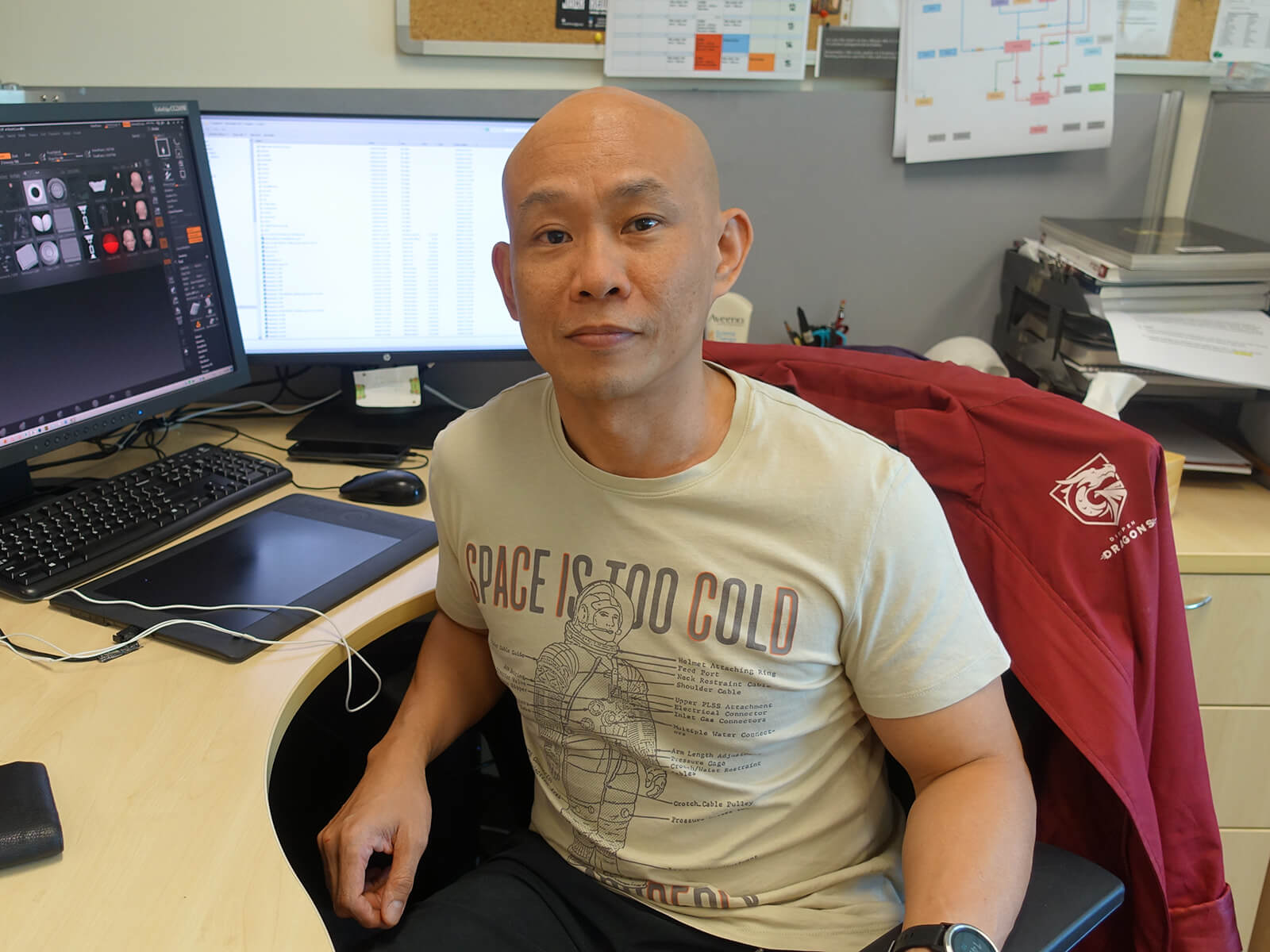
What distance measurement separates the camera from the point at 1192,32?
1.61 metres

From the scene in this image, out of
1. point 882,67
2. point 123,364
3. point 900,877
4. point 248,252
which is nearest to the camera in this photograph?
point 900,877

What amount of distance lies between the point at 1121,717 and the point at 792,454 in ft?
1.18

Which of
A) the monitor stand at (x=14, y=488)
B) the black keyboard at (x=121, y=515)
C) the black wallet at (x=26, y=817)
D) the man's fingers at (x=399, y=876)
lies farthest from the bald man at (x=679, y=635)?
the monitor stand at (x=14, y=488)

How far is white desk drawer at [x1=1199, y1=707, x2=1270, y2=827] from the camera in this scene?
1312 mm

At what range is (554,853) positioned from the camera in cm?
102

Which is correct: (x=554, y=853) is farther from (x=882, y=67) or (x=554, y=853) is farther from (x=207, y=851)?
(x=882, y=67)

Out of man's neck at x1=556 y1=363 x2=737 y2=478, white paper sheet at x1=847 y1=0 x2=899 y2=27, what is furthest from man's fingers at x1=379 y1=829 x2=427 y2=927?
white paper sheet at x1=847 y1=0 x2=899 y2=27

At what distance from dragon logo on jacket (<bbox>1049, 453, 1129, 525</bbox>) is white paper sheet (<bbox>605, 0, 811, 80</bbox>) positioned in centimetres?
Result: 99

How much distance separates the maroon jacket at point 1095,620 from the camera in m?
0.86

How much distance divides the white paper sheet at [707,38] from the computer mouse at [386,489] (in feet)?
2.53

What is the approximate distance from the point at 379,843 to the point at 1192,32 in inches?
67.7

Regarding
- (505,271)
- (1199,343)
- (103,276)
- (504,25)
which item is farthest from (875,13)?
(103,276)

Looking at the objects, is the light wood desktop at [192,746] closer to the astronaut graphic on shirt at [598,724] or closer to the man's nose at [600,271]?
the astronaut graphic on shirt at [598,724]

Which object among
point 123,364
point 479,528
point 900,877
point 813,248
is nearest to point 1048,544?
point 900,877
